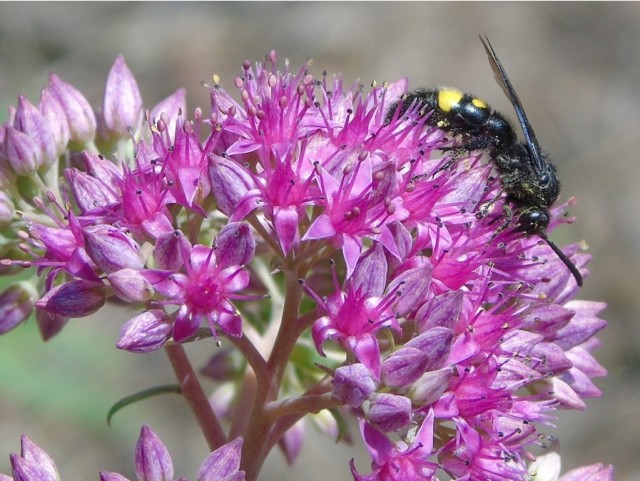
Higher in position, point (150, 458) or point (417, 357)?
point (417, 357)

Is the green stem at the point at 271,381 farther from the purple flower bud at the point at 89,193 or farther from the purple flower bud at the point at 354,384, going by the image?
the purple flower bud at the point at 89,193

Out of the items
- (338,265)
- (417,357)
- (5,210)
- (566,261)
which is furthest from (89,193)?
(566,261)

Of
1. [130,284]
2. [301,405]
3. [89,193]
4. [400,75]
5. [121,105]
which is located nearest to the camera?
[130,284]

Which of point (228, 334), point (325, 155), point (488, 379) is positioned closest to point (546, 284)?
point (488, 379)

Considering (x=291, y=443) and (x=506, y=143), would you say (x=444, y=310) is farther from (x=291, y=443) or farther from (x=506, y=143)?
(x=291, y=443)

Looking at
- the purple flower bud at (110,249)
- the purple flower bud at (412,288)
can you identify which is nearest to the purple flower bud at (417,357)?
the purple flower bud at (412,288)

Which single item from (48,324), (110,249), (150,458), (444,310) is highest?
(110,249)

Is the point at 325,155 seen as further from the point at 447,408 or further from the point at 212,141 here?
the point at 447,408

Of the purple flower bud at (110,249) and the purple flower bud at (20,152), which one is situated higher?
the purple flower bud at (20,152)
